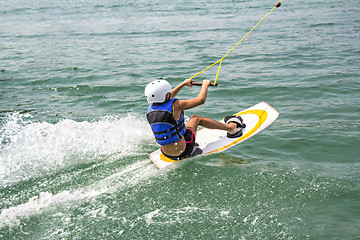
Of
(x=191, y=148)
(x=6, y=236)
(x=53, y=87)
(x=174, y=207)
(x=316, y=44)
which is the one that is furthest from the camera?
(x=316, y=44)

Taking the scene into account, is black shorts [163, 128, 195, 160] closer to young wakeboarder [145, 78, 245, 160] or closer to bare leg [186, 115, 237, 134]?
young wakeboarder [145, 78, 245, 160]

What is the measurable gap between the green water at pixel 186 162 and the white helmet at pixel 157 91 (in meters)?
1.34

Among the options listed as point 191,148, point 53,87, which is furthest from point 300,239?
point 53,87

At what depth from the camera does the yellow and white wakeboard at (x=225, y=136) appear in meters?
6.94

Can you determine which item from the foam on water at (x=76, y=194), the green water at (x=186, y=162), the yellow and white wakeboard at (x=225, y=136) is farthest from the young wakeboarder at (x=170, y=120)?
the foam on water at (x=76, y=194)

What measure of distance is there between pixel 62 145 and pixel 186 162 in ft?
8.66

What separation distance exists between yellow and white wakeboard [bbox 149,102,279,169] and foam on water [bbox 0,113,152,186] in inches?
33.7

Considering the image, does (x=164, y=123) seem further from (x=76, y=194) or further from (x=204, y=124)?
(x=76, y=194)

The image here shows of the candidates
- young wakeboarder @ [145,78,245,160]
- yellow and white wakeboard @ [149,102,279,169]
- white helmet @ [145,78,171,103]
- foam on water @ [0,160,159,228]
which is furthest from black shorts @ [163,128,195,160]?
white helmet @ [145,78,171,103]

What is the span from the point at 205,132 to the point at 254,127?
3.51 ft

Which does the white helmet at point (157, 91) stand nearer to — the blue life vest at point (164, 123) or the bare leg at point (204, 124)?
the blue life vest at point (164, 123)

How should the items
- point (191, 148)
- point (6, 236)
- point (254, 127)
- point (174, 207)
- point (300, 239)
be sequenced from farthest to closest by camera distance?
point (254, 127) < point (191, 148) < point (174, 207) < point (6, 236) < point (300, 239)

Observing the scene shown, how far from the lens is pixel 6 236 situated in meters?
4.82

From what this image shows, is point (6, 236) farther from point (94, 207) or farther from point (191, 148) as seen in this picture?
point (191, 148)
